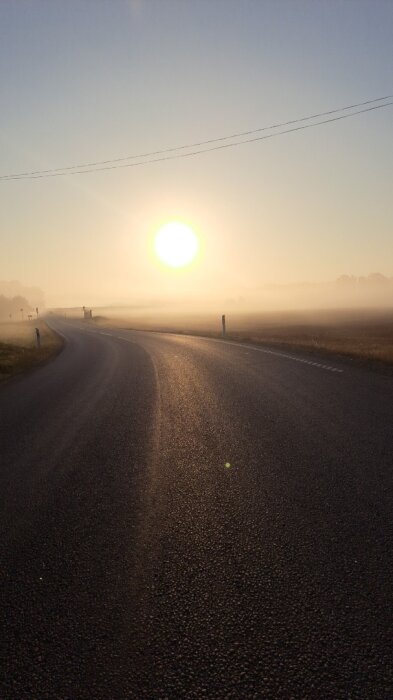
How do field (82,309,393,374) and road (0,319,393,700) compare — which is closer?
road (0,319,393,700)

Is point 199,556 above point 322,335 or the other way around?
the other way around

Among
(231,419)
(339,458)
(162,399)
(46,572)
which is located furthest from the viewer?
(162,399)

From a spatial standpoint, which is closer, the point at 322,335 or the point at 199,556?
the point at 199,556

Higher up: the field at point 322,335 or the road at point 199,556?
the field at point 322,335

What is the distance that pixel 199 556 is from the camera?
2.80m

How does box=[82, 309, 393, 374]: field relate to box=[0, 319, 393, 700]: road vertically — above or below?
above

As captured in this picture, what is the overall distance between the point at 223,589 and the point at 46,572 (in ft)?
4.03

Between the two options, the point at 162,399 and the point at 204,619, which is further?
the point at 162,399

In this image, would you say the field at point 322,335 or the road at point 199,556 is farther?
the field at point 322,335

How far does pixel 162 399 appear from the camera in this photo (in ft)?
25.7

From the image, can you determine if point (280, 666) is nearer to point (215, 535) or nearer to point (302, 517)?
point (215, 535)

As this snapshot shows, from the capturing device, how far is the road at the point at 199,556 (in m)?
1.90

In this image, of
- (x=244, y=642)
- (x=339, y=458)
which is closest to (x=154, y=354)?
(x=339, y=458)

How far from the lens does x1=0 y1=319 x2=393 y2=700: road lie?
190 cm
